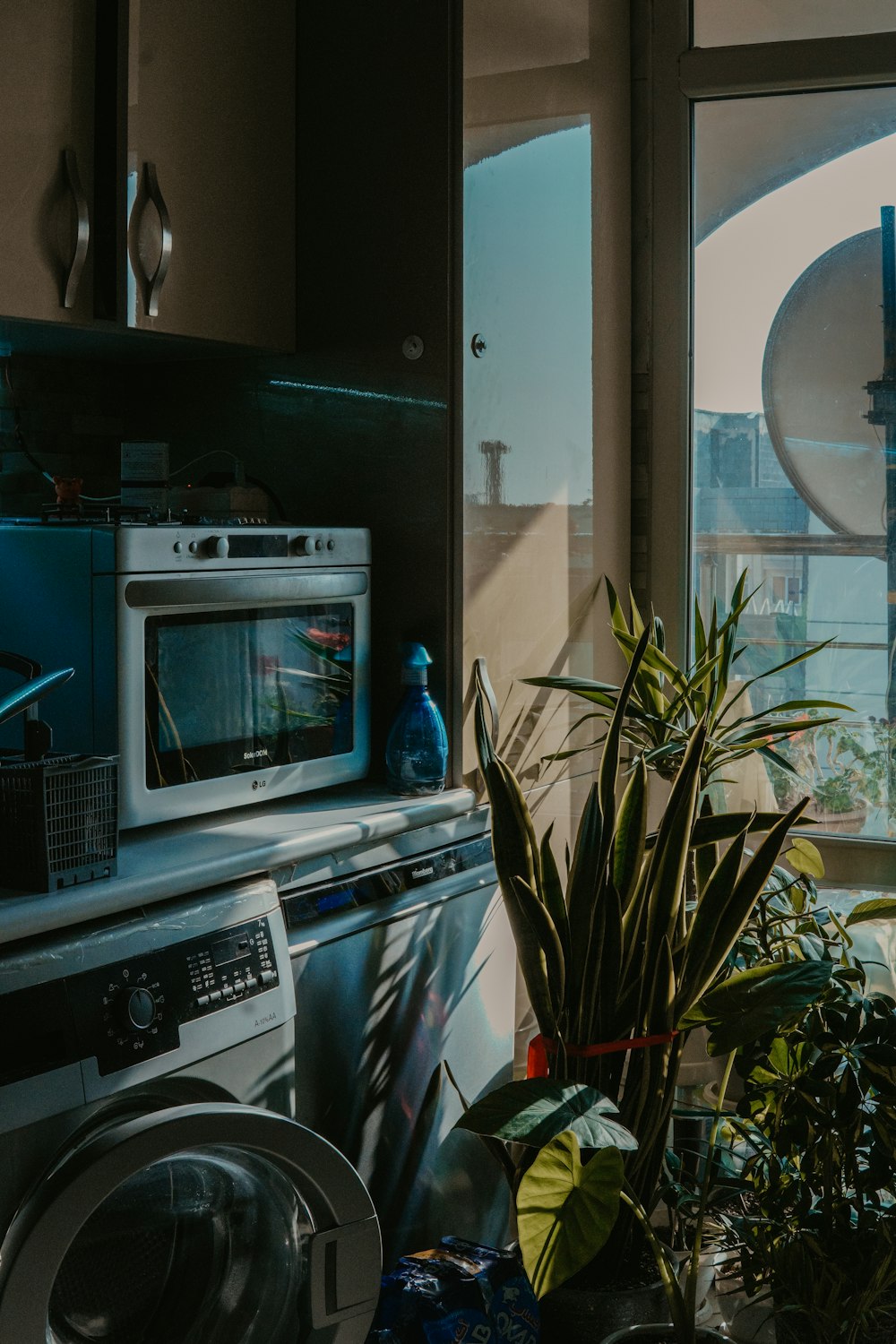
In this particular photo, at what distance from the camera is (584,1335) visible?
1.88 m

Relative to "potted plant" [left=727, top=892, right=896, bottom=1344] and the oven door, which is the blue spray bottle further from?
"potted plant" [left=727, top=892, right=896, bottom=1344]

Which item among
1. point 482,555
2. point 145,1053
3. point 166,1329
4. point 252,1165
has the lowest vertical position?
point 166,1329

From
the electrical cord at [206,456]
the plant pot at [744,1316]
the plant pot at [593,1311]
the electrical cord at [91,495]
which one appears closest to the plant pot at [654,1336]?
the plant pot at [593,1311]

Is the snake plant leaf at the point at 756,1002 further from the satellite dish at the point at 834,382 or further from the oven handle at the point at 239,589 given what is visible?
the satellite dish at the point at 834,382

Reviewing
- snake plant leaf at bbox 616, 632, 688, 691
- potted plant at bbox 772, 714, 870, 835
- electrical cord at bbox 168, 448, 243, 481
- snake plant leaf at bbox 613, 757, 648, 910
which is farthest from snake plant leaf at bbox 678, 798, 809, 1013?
electrical cord at bbox 168, 448, 243, 481

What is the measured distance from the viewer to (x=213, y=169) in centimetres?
203

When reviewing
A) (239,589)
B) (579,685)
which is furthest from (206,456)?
(579,685)

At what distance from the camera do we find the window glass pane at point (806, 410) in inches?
96.5

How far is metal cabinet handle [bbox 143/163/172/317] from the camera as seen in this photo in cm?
189

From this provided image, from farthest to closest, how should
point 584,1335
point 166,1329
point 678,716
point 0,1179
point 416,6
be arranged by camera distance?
point 678,716 → point 416,6 → point 584,1335 → point 166,1329 → point 0,1179

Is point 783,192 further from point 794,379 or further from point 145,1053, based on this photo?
point 145,1053

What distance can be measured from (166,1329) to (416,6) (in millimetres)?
1906

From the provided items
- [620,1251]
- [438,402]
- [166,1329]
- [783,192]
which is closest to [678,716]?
[438,402]

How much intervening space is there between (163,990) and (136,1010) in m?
0.05
